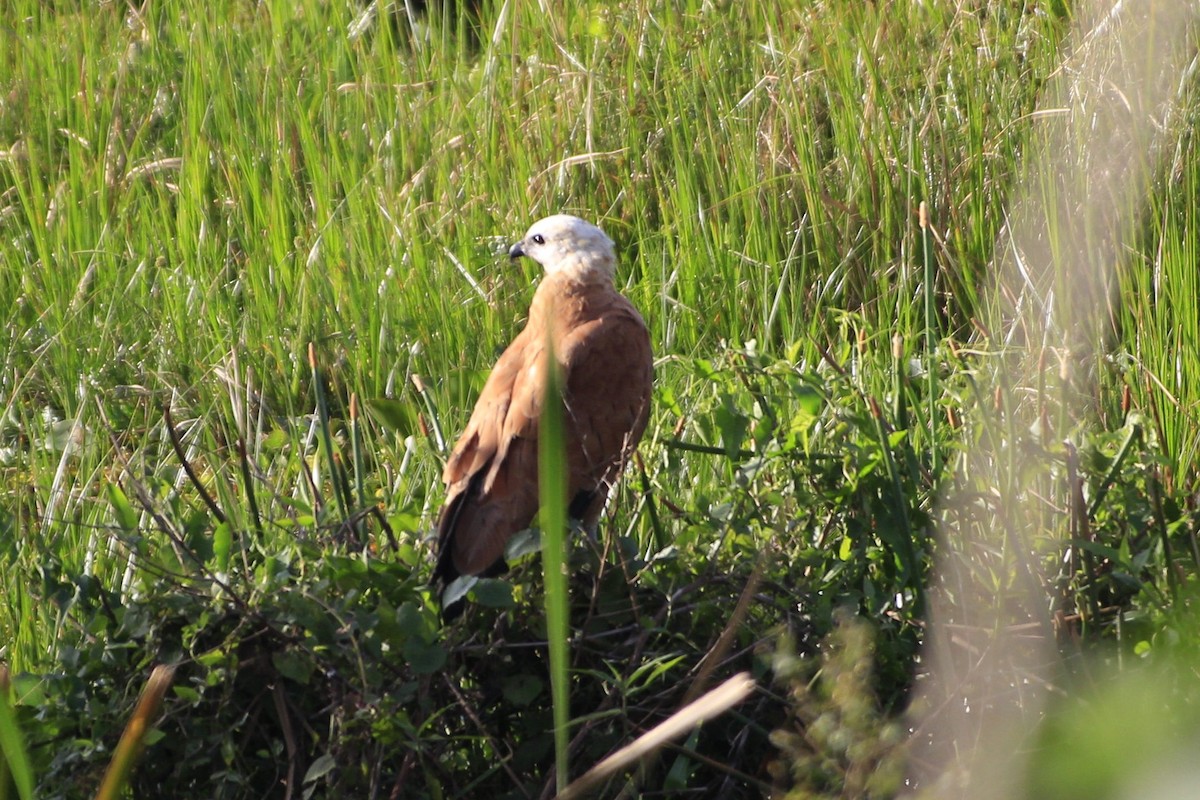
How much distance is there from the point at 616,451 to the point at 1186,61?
216 centimetres

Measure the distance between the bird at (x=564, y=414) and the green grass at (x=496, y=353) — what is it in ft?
0.29

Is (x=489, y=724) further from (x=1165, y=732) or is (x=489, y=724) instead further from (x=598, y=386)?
(x=1165, y=732)

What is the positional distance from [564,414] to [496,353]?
3.27 feet

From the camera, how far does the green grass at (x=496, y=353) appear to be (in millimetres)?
1990

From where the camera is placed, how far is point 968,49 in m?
4.06

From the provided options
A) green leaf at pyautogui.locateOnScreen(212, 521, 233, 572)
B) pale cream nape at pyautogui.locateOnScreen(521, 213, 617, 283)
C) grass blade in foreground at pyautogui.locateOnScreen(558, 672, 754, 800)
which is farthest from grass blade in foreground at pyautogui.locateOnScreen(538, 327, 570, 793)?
pale cream nape at pyautogui.locateOnScreen(521, 213, 617, 283)

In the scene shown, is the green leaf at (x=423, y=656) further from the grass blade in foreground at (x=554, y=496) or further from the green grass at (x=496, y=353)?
the grass blade in foreground at (x=554, y=496)

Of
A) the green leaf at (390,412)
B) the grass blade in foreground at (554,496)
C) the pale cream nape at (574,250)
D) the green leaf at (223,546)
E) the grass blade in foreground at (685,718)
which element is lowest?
the green leaf at (390,412)

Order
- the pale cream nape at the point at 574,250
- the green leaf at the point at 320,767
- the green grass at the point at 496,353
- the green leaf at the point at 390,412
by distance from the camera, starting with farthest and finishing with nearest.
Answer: the pale cream nape at the point at 574,250
the green leaf at the point at 390,412
the green grass at the point at 496,353
the green leaf at the point at 320,767

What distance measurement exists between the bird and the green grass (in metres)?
0.09

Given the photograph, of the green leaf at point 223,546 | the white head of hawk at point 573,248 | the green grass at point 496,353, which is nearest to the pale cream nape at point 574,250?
the white head of hawk at point 573,248

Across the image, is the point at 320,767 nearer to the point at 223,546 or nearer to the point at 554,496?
the point at 223,546

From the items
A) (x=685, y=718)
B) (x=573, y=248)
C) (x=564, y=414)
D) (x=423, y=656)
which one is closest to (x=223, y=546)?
(x=423, y=656)

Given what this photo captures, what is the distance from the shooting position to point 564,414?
264 centimetres
